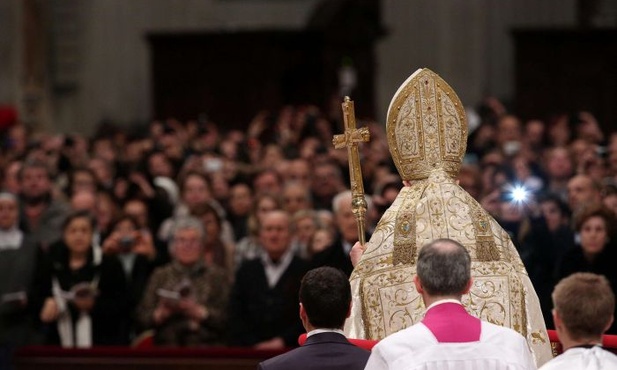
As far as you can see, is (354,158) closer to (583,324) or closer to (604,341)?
(604,341)

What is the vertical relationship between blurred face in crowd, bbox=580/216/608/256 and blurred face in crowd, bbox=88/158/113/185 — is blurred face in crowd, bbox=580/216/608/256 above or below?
below

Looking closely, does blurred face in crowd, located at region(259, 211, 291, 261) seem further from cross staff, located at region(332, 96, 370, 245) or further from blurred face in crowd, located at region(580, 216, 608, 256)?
cross staff, located at region(332, 96, 370, 245)

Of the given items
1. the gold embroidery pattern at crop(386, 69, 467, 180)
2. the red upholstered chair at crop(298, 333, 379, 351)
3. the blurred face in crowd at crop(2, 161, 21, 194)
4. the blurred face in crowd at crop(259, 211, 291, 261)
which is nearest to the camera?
the red upholstered chair at crop(298, 333, 379, 351)

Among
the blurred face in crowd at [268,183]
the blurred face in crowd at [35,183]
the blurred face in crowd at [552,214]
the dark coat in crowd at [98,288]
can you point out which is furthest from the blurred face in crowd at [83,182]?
the blurred face in crowd at [552,214]

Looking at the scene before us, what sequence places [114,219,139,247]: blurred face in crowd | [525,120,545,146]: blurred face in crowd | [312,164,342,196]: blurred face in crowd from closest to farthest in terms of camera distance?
[114,219,139,247]: blurred face in crowd → [312,164,342,196]: blurred face in crowd → [525,120,545,146]: blurred face in crowd

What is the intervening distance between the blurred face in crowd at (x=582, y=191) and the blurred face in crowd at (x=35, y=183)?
174 inches

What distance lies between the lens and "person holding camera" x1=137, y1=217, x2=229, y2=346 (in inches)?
492

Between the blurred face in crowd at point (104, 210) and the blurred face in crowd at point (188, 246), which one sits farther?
the blurred face in crowd at point (104, 210)

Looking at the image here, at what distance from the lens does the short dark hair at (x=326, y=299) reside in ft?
23.2

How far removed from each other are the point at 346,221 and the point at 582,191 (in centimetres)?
220

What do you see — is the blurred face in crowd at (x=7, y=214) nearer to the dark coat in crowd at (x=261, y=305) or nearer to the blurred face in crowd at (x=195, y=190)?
the blurred face in crowd at (x=195, y=190)

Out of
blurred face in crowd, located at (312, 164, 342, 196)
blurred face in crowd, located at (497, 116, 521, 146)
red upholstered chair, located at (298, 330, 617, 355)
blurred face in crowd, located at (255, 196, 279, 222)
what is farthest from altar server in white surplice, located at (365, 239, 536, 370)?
blurred face in crowd, located at (497, 116, 521, 146)

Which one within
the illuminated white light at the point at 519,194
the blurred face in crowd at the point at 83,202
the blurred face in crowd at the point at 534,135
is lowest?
the illuminated white light at the point at 519,194

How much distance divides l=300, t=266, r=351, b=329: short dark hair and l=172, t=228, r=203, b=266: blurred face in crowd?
18.0 ft
